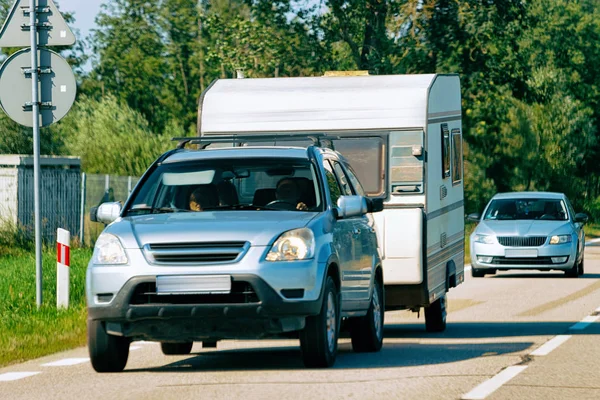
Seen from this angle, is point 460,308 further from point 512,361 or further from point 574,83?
point 574,83

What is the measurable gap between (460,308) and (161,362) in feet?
25.0

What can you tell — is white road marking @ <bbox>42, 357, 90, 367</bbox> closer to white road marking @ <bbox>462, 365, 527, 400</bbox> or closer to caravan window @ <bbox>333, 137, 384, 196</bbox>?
white road marking @ <bbox>462, 365, 527, 400</bbox>

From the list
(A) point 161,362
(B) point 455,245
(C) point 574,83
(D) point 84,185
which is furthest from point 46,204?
(C) point 574,83

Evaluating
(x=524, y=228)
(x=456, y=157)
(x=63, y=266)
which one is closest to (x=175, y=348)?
(x=63, y=266)

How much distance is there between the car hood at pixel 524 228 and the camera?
2556 cm

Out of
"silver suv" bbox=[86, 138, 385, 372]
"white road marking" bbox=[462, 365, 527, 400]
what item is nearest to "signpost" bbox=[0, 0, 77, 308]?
"silver suv" bbox=[86, 138, 385, 372]

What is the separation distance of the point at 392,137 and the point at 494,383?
4861 millimetres

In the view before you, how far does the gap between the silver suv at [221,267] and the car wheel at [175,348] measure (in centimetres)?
148

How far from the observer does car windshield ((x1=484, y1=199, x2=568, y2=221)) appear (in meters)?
26.7

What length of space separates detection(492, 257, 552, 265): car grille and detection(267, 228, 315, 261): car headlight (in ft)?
50.4

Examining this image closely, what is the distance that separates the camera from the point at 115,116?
169 ft

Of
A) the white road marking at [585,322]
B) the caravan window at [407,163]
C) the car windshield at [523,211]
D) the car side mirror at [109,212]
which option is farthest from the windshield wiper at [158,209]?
the car windshield at [523,211]

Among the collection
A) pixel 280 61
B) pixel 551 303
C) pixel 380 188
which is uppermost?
pixel 280 61

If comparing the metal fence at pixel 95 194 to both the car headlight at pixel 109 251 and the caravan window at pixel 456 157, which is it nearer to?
the caravan window at pixel 456 157
